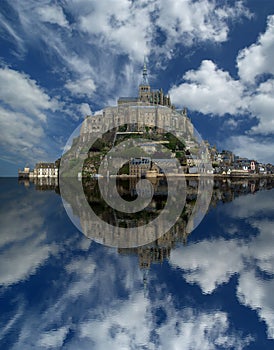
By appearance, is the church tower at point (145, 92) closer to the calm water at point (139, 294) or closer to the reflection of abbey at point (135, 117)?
the reflection of abbey at point (135, 117)

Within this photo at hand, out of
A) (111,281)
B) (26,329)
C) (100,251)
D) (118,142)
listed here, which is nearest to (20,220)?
(100,251)

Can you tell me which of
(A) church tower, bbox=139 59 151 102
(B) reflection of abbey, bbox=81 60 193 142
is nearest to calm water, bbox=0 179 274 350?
(B) reflection of abbey, bbox=81 60 193 142

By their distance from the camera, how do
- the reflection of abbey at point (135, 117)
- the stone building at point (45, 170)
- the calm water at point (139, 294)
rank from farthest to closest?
1. the stone building at point (45, 170)
2. the reflection of abbey at point (135, 117)
3. the calm water at point (139, 294)

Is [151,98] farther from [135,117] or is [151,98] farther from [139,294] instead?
[139,294]

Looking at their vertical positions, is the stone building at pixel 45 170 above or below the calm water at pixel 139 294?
above

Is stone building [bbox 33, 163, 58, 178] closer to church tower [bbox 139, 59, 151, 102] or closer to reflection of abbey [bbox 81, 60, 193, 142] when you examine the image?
reflection of abbey [bbox 81, 60, 193, 142]

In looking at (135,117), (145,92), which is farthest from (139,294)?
(145,92)

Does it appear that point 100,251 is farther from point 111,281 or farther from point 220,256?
point 220,256

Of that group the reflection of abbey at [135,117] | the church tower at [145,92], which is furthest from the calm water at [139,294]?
the church tower at [145,92]
